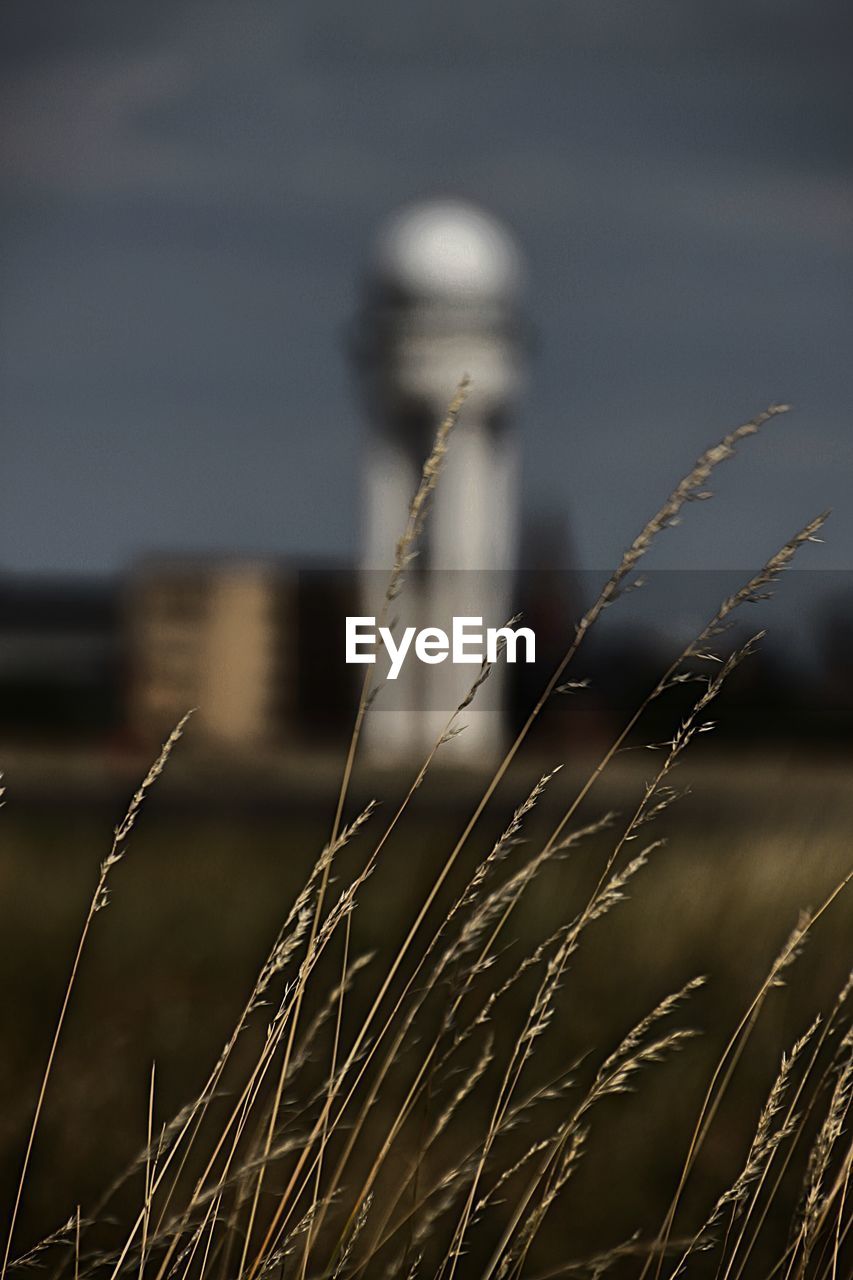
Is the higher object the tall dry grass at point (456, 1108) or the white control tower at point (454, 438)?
the white control tower at point (454, 438)

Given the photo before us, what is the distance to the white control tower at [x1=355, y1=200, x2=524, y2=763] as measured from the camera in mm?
4664

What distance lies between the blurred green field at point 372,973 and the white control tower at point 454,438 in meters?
1.50

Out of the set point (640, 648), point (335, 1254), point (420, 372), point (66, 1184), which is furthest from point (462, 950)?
point (420, 372)

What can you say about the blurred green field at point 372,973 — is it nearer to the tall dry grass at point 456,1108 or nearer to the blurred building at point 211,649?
the tall dry grass at point 456,1108

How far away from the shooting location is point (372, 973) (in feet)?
6.75

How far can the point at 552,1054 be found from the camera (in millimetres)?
1896

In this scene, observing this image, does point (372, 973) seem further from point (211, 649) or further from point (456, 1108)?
point (211, 649)

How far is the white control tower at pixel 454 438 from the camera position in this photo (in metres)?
4.66

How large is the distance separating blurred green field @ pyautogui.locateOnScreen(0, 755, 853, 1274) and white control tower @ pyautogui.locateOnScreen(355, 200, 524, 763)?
1501mm

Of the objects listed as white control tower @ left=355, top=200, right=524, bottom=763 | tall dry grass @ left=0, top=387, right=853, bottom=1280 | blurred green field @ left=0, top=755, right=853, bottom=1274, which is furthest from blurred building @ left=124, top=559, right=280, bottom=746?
tall dry grass @ left=0, top=387, right=853, bottom=1280

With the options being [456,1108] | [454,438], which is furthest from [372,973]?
[454,438]

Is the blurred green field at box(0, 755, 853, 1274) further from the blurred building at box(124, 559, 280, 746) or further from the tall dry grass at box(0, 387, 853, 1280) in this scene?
the blurred building at box(124, 559, 280, 746)

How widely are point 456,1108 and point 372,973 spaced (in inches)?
13.5

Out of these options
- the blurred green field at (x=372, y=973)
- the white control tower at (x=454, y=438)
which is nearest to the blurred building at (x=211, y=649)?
the white control tower at (x=454, y=438)
